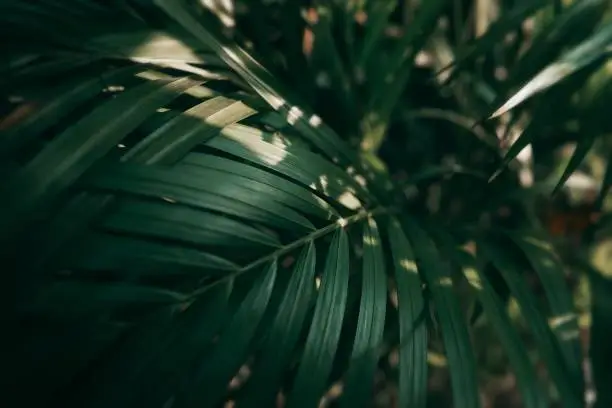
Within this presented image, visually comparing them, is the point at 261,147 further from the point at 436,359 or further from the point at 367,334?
the point at 436,359

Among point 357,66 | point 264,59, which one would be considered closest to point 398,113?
point 357,66

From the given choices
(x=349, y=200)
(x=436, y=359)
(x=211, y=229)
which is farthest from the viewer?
(x=436, y=359)

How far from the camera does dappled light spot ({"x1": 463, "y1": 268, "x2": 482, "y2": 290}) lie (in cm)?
52

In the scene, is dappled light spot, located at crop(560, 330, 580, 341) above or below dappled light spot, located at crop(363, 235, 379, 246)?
above

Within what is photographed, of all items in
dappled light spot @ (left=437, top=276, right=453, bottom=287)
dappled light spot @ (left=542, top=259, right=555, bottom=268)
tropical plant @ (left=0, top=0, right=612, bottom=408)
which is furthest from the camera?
dappled light spot @ (left=542, top=259, right=555, bottom=268)

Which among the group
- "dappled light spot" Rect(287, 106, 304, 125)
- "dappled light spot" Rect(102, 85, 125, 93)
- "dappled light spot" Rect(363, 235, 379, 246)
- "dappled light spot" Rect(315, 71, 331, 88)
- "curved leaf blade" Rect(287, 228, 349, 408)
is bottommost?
"curved leaf blade" Rect(287, 228, 349, 408)

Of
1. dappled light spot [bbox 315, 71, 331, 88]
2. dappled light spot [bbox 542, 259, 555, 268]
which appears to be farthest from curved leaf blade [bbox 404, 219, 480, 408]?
dappled light spot [bbox 315, 71, 331, 88]

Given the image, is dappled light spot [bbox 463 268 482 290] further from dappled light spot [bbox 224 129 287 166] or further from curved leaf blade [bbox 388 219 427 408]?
dappled light spot [bbox 224 129 287 166]

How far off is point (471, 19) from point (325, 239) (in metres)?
0.43

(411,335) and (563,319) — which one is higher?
(563,319)

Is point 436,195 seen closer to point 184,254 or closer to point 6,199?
point 184,254

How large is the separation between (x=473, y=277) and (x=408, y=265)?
0.07 m

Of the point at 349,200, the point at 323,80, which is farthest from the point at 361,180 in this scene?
the point at 323,80

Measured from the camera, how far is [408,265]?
1.65 feet
